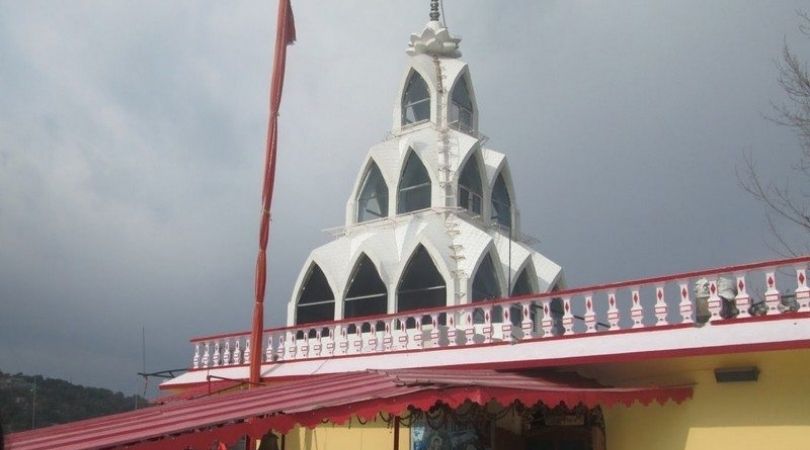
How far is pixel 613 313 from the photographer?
28.7ft

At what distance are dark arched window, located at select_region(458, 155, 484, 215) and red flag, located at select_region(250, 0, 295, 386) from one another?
5663 millimetres

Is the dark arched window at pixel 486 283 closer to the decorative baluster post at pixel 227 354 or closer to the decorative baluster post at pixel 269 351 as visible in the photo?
the decorative baluster post at pixel 269 351

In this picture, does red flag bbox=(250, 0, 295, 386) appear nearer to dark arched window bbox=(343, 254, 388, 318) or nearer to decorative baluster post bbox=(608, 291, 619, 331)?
dark arched window bbox=(343, 254, 388, 318)

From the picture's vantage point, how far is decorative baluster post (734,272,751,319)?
305 inches

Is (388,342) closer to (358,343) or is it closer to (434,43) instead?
(358,343)

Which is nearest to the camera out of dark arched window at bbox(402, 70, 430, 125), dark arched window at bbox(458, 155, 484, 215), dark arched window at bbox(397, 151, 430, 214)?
dark arched window at bbox(397, 151, 430, 214)

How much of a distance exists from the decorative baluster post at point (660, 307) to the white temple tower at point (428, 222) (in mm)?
5780

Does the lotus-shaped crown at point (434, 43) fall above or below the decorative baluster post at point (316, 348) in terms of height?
above

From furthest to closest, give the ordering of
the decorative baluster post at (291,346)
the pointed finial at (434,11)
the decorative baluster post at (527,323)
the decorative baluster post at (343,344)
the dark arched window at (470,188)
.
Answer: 1. the pointed finial at (434,11)
2. the dark arched window at (470,188)
3. the decorative baluster post at (291,346)
4. the decorative baluster post at (343,344)
5. the decorative baluster post at (527,323)

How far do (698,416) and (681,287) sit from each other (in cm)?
139

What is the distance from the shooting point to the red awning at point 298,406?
555 cm

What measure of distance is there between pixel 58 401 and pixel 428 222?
20.2 m

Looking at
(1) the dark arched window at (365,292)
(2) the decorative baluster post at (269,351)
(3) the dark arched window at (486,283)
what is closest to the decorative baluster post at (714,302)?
(3) the dark arched window at (486,283)

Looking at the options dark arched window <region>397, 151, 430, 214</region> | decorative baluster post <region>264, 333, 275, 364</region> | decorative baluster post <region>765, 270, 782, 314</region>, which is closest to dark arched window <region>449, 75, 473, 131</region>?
dark arched window <region>397, 151, 430, 214</region>
